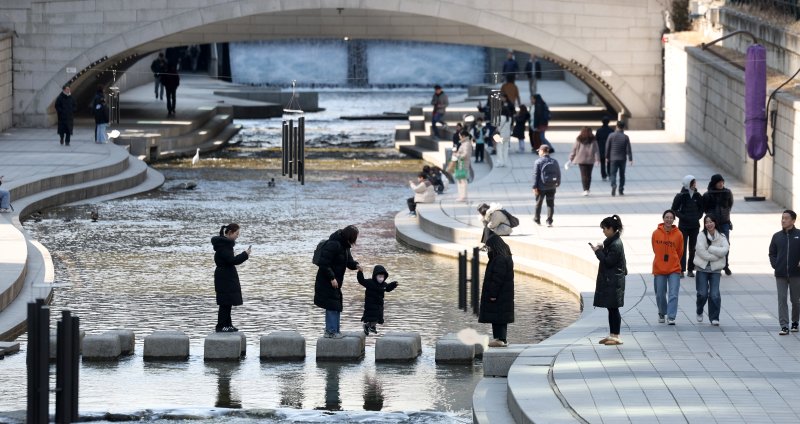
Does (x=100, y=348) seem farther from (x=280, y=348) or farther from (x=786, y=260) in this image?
(x=786, y=260)

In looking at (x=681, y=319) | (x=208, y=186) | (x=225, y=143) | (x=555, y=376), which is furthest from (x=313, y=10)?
(x=555, y=376)

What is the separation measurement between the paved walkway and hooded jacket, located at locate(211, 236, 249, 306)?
358 centimetres

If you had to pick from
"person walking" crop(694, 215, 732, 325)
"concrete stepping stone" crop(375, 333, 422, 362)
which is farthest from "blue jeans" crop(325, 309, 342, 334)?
"person walking" crop(694, 215, 732, 325)

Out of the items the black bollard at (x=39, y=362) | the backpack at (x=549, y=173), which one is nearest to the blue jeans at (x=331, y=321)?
the black bollard at (x=39, y=362)

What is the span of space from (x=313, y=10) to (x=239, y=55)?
67.4 ft

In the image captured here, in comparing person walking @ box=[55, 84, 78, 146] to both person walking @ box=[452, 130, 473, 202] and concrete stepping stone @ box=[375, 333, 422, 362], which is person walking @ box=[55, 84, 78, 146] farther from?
concrete stepping stone @ box=[375, 333, 422, 362]

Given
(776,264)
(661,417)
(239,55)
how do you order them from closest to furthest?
(661,417), (776,264), (239,55)

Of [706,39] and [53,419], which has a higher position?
[706,39]

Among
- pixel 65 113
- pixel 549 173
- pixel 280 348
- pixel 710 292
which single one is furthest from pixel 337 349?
pixel 65 113

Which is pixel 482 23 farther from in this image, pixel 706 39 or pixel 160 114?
pixel 160 114

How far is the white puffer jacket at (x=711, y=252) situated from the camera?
17.2m

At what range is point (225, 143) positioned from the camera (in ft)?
145

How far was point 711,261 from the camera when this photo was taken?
17.3 meters

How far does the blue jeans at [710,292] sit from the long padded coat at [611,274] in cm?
150
